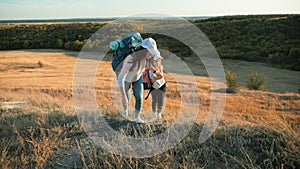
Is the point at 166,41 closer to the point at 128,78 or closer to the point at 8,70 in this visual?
the point at 8,70

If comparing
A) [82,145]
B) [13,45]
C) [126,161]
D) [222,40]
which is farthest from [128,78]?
[13,45]

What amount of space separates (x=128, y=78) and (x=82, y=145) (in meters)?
1.30

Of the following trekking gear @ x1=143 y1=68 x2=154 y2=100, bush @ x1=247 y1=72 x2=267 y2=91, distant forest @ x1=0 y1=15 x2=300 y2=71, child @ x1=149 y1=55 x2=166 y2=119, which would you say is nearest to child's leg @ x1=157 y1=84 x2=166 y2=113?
child @ x1=149 y1=55 x2=166 y2=119

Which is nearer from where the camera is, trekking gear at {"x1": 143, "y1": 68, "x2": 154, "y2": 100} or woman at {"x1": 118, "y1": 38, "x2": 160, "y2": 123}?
woman at {"x1": 118, "y1": 38, "x2": 160, "y2": 123}

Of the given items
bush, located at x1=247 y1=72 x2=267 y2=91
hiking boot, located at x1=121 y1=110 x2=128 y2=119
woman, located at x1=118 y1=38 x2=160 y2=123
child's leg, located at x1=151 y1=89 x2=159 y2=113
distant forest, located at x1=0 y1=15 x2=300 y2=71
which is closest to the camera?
woman, located at x1=118 y1=38 x2=160 y2=123

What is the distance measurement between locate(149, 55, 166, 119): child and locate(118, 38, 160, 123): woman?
14 centimetres

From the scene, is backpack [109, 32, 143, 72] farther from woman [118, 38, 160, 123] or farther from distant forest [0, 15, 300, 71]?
distant forest [0, 15, 300, 71]

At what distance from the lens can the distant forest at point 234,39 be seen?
33250mm

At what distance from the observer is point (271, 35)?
41969 millimetres

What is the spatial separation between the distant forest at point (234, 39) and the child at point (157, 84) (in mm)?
26647

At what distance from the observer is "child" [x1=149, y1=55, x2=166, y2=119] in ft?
15.6

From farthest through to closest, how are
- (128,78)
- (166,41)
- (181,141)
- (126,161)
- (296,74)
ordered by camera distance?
(166,41) < (296,74) < (128,78) < (181,141) < (126,161)

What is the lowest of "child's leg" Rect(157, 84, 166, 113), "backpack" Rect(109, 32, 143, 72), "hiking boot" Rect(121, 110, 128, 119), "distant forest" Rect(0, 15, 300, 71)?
"distant forest" Rect(0, 15, 300, 71)

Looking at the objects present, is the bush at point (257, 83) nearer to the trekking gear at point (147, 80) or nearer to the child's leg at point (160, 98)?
the child's leg at point (160, 98)
